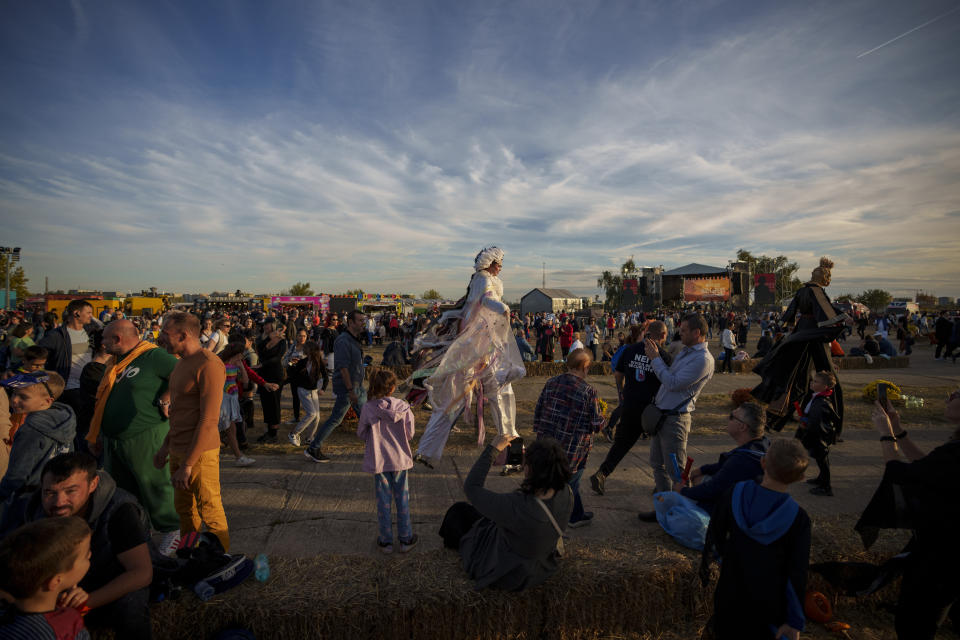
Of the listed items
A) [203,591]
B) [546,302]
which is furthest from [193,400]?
[546,302]

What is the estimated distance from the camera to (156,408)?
3154 mm

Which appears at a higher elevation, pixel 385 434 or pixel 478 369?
pixel 478 369

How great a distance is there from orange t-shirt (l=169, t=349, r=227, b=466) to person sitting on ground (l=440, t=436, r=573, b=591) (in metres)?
1.82

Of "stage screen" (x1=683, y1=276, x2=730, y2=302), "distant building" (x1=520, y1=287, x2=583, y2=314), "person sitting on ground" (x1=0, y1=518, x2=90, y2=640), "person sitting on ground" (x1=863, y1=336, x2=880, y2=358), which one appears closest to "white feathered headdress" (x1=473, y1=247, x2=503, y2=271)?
"person sitting on ground" (x1=0, y1=518, x2=90, y2=640)

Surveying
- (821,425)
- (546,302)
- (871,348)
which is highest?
(546,302)

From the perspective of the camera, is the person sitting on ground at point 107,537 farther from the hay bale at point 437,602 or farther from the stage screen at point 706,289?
the stage screen at point 706,289

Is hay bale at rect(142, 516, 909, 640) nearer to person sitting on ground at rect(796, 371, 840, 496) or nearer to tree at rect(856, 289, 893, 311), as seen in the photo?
person sitting on ground at rect(796, 371, 840, 496)

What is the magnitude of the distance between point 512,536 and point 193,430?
2.28 meters

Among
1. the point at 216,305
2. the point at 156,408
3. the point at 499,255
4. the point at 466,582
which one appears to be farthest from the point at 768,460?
the point at 216,305

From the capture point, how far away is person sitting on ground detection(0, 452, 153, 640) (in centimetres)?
203

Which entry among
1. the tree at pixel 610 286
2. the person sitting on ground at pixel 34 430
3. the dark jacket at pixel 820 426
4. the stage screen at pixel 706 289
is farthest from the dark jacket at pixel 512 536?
the tree at pixel 610 286

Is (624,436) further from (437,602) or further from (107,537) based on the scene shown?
(107,537)

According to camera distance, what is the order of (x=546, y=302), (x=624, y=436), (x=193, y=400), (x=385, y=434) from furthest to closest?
(x=546, y=302) → (x=624, y=436) → (x=385, y=434) → (x=193, y=400)

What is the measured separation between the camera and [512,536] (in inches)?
95.8
